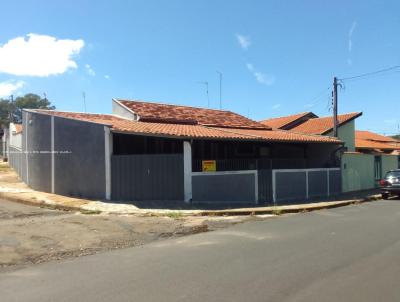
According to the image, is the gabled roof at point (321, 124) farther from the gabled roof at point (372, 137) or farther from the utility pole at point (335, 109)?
the gabled roof at point (372, 137)

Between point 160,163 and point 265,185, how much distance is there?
14.8ft

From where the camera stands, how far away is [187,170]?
16625mm

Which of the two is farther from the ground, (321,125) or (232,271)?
(321,125)

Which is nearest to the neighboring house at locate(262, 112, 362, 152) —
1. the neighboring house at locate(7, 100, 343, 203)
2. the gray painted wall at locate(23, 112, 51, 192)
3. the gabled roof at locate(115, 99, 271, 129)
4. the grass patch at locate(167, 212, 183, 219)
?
the gabled roof at locate(115, 99, 271, 129)

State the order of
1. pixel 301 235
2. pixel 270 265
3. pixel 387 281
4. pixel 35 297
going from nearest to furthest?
pixel 35 297
pixel 387 281
pixel 270 265
pixel 301 235

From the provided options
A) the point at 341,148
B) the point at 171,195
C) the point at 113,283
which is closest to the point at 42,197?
the point at 171,195

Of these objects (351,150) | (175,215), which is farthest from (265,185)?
(351,150)

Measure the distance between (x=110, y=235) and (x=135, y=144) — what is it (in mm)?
7518

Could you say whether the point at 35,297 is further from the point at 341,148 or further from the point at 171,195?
the point at 341,148

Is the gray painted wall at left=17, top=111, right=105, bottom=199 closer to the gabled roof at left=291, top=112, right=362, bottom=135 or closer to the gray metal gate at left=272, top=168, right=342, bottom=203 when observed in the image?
the gray metal gate at left=272, top=168, right=342, bottom=203

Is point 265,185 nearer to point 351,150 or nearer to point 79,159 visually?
point 79,159

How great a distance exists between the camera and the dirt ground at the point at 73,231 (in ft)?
28.5

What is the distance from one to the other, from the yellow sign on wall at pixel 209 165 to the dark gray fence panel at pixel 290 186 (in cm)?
309

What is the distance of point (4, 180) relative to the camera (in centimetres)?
2744
